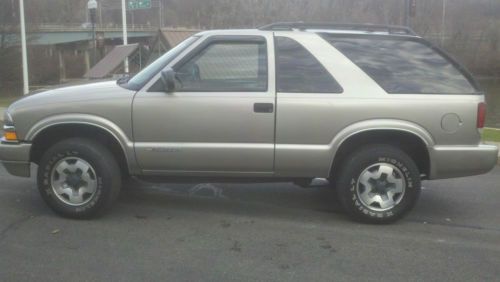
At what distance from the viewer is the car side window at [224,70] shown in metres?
4.80

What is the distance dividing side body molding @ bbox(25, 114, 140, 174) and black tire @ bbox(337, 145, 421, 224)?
1.88 m

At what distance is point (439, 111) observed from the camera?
478 cm

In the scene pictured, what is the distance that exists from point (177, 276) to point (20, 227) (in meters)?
1.78

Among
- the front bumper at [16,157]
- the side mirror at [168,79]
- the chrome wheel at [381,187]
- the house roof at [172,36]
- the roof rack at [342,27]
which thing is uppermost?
the roof rack at [342,27]

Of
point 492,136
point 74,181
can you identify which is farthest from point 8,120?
point 492,136

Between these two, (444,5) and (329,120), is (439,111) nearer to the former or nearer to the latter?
(329,120)

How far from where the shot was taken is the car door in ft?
15.6

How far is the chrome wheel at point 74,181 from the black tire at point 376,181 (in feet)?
7.23

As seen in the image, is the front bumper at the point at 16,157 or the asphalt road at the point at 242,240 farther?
the front bumper at the point at 16,157

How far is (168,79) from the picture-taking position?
4.66 m

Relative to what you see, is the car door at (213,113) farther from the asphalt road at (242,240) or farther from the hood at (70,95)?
the asphalt road at (242,240)

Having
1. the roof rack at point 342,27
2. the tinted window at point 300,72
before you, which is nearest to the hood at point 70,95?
the tinted window at point 300,72

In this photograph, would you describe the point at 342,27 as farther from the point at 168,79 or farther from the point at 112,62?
the point at 112,62

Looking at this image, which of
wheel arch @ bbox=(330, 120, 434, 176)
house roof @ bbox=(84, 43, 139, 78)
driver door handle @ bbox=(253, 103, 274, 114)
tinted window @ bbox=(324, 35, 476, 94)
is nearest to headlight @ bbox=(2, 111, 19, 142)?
driver door handle @ bbox=(253, 103, 274, 114)
